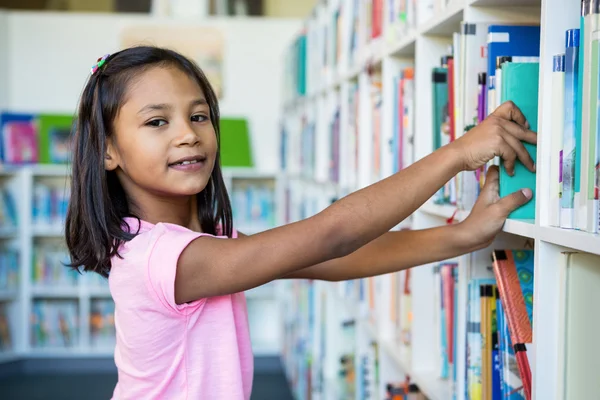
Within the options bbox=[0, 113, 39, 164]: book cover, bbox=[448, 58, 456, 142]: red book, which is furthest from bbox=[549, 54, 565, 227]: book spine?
bbox=[0, 113, 39, 164]: book cover

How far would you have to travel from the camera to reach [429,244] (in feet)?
4.65

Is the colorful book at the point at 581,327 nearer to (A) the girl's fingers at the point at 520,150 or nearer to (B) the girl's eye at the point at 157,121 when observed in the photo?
(A) the girl's fingers at the point at 520,150

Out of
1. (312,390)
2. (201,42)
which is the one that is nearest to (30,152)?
(201,42)

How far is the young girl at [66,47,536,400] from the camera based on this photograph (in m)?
1.13

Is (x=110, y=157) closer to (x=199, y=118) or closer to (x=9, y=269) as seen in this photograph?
(x=199, y=118)

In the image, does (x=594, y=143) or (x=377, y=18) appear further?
(x=377, y=18)

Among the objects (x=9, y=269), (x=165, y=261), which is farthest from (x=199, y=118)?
(x=9, y=269)

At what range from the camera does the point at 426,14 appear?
1.64m

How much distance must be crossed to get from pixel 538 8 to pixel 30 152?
178 inches

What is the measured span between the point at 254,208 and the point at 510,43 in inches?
162

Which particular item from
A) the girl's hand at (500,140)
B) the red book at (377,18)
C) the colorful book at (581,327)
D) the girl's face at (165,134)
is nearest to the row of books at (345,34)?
the red book at (377,18)

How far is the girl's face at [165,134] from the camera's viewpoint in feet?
4.31

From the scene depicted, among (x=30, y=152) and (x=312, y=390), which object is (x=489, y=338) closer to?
(x=312, y=390)

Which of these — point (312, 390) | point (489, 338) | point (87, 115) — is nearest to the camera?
point (489, 338)
